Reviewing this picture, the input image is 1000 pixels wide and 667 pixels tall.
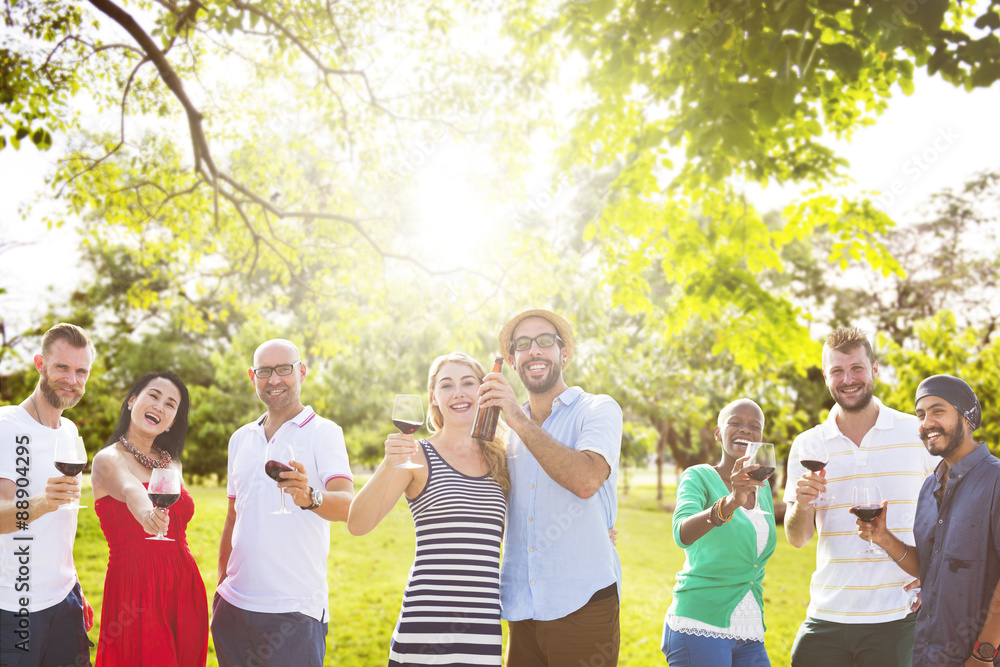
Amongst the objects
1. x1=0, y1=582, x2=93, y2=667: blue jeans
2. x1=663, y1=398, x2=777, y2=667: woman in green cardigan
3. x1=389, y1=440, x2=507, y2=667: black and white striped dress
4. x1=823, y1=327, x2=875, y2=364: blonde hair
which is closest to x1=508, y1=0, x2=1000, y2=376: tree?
x1=823, y1=327, x2=875, y2=364: blonde hair

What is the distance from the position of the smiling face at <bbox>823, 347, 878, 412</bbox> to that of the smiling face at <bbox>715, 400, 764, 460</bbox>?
1.35ft

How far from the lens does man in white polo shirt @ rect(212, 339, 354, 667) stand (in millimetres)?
3248

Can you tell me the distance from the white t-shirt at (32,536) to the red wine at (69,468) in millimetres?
134

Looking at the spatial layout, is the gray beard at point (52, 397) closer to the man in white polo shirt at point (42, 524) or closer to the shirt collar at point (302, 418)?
the man in white polo shirt at point (42, 524)

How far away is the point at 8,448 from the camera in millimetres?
3174

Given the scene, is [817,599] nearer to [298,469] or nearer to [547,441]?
[547,441]

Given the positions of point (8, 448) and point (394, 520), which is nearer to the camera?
point (8, 448)

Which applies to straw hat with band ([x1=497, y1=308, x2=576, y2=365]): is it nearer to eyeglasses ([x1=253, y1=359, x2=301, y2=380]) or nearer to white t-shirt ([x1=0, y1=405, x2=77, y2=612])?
eyeglasses ([x1=253, y1=359, x2=301, y2=380])

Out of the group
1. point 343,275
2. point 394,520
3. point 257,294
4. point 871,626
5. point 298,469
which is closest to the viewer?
point 298,469

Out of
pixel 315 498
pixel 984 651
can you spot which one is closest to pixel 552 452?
pixel 315 498

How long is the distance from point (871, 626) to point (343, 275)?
932 cm

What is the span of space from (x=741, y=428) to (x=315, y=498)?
7.11 ft

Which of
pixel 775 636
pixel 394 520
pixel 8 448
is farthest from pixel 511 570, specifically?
pixel 394 520

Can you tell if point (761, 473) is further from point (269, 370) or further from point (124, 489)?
point (124, 489)
